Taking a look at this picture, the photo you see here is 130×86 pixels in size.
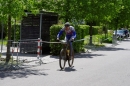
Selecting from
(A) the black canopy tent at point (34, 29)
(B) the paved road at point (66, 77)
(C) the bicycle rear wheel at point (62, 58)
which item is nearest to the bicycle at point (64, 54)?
(C) the bicycle rear wheel at point (62, 58)

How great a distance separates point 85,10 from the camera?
906 inches

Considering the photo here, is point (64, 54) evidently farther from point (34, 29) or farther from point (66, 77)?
point (34, 29)

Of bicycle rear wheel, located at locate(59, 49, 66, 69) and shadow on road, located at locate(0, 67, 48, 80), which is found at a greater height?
bicycle rear wheel, located at locate(59, 49, 66, 69)

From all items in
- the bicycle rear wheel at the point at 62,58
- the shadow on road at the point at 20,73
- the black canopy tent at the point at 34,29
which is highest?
the black canopy tent at the point at 34,29

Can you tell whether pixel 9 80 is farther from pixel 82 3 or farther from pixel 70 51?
pixel 82 3

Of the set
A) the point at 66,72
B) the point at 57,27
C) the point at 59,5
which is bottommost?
the point at 66,72

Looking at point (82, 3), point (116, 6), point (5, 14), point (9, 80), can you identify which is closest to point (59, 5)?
point (82, 3)

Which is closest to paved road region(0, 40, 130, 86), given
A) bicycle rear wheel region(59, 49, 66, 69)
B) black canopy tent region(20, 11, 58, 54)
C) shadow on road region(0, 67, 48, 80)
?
shadow on road region(0, 67, 48, 80)

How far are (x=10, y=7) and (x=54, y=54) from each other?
635cm

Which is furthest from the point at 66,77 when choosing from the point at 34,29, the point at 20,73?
the point at 34,29

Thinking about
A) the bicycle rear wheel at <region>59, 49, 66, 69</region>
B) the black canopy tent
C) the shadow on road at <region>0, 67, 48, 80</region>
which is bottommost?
the shadow on road at <region>0, 67, 48, 80</region>

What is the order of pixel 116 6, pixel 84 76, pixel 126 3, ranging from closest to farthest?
pixel 84 76 → pixel 116 6 → pixel 126 3

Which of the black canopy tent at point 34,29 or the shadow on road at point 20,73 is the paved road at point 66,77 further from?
the black canopy tent at point 34,29

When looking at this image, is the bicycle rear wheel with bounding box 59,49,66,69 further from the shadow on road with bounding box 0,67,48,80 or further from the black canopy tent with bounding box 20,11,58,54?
the black canopy tent with bounding box 20,11,58,54
